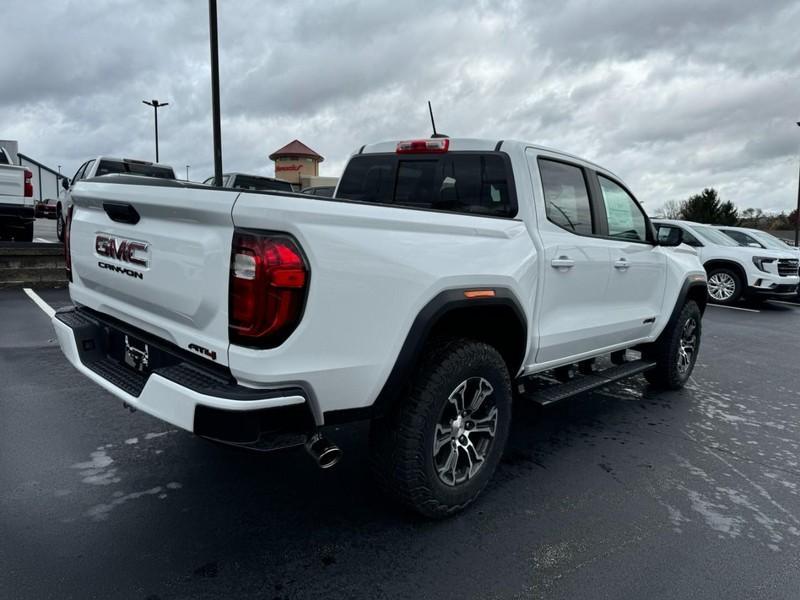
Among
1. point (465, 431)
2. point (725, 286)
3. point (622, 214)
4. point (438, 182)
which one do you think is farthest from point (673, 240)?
point (725, 286)

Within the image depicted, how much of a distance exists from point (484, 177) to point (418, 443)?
1.67 m

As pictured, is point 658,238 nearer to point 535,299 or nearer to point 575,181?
point 575,181

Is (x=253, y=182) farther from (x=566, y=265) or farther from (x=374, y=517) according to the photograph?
(x=374, y=517)

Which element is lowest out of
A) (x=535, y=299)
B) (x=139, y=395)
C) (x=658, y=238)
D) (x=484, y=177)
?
(x=139, y=395)

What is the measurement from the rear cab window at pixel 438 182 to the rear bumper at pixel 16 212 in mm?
8542

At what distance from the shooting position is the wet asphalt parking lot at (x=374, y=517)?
2270 millimetres

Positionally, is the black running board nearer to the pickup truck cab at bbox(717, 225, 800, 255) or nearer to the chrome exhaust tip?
the chrome exhaust tip

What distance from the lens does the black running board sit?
11.0 feet

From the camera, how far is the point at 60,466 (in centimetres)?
311

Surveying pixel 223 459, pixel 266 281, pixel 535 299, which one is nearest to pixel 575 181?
pixel 535 299

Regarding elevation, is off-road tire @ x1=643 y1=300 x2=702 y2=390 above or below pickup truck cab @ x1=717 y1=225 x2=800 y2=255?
below

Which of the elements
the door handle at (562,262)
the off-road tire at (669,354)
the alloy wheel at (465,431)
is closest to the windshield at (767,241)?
the off-road tire at (669,354)

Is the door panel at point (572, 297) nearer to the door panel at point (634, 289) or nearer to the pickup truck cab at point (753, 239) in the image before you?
the door panel at point (634, 289)

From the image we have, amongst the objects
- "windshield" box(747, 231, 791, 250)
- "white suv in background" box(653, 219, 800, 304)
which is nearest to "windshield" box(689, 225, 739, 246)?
"white suv in background" box(653, 219, 800, 304)
